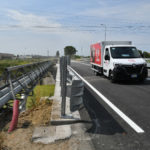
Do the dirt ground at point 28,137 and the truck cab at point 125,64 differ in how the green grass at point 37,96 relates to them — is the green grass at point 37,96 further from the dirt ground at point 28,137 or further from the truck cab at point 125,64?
the truck cab at point 125,64

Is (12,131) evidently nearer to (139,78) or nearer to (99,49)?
(139,78)

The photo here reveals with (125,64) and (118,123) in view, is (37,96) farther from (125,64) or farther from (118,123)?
(125,64)

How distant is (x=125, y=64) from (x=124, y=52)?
1.49 m

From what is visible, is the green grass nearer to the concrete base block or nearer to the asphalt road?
the asphalt road

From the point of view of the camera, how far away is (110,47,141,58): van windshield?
12.1m

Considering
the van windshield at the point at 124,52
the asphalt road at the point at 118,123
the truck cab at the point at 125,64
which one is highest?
the van windshield at the point at 124,52

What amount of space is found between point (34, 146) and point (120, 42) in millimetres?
12092

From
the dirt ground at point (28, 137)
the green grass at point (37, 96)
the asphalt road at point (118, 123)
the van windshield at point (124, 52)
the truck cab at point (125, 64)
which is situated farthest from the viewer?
the van windshield at point (124, 52)

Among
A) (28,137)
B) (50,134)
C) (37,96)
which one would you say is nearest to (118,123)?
(50,134)

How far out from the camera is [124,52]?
1224 centimetres

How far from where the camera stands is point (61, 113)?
→ 480cm

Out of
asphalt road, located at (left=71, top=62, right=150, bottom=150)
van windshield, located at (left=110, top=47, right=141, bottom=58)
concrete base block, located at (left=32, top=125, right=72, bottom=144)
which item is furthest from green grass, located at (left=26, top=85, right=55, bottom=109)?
van windshield, located at (left=110, top=47, right=141, bottom=58)

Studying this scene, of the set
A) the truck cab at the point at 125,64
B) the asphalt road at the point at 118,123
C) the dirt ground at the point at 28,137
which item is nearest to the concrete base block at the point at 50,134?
the dirt ground at the point at 28,137

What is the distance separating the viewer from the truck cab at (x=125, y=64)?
1107cm
